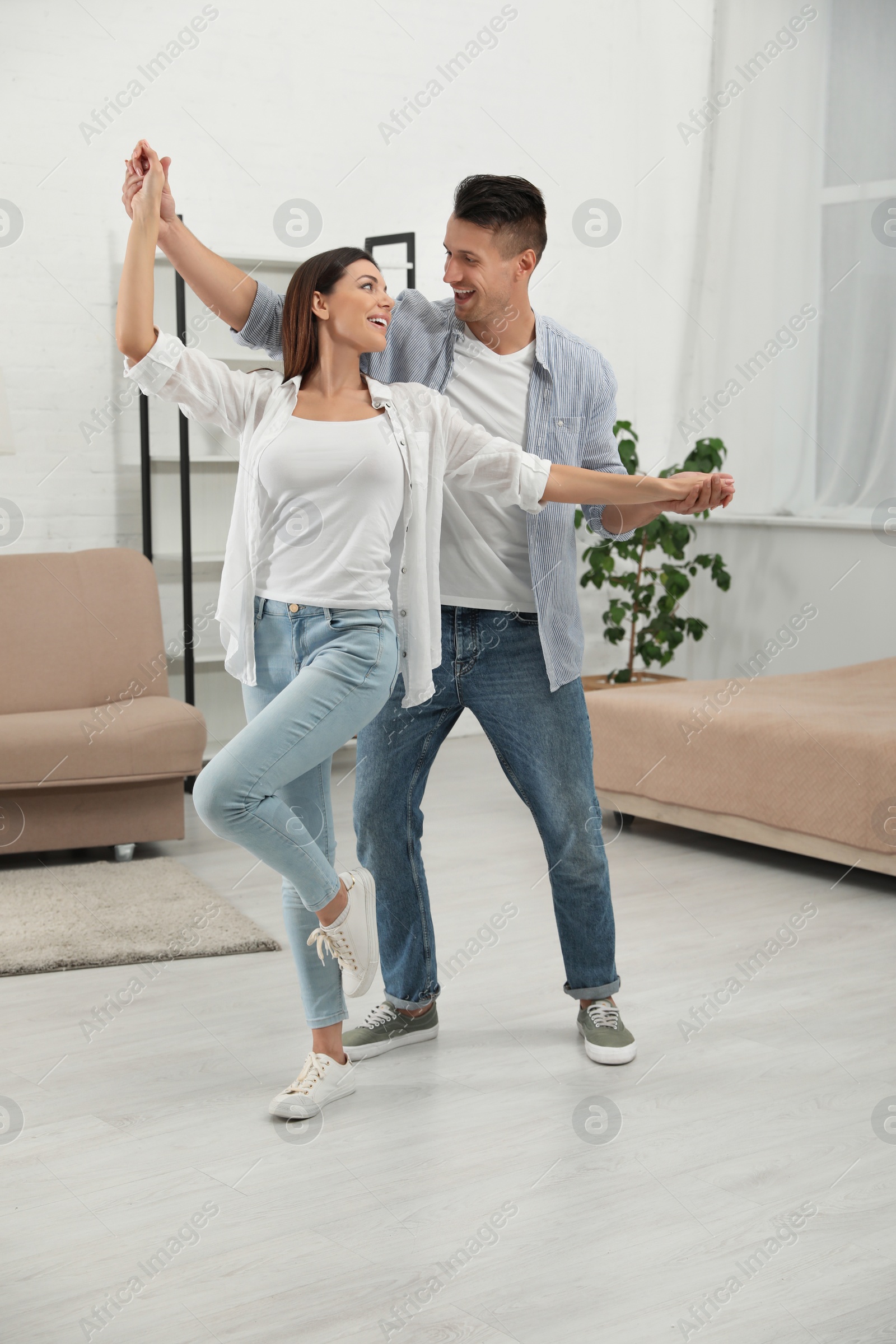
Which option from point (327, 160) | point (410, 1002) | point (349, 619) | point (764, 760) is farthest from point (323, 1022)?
point (327, 160)

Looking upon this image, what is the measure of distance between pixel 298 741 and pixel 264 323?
2.55 feet

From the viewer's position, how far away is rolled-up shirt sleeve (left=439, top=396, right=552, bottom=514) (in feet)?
7.59

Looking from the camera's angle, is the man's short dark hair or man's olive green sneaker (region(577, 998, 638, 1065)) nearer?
the man's short dark hair

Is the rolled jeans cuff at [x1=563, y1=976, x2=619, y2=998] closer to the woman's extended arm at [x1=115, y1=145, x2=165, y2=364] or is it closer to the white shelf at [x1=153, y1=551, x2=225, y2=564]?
the woman's extended arm at [x1=115, y1=145, x2=165, y2=364]

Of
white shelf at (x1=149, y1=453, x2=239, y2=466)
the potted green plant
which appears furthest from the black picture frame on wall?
the potted green plant

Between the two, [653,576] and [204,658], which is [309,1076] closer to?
[204,658]

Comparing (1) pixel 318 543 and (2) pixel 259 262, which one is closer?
(1) pixel 318 543

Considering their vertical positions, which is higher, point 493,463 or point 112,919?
point 493,463

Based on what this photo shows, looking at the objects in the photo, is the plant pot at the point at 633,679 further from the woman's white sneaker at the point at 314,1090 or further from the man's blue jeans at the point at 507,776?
the woman's white sneaker at the point at 314,1090

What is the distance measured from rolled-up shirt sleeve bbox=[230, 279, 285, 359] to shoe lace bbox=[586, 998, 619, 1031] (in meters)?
Result: 1.36

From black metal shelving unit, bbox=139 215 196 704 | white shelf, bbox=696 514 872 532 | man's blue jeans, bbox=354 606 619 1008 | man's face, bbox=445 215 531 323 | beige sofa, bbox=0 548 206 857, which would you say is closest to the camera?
man's face, bbox=445 215 531 323

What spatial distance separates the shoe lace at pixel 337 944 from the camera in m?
2.19

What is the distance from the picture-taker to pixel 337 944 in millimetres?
2201

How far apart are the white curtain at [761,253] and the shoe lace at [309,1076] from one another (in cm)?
421
